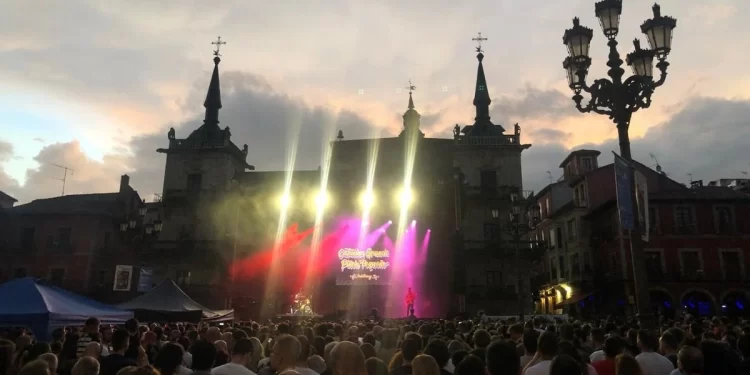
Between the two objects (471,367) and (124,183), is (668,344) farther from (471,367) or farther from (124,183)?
(124,183)

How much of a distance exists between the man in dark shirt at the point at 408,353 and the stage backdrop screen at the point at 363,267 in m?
30.8

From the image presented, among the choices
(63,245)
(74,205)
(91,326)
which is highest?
(74,205)

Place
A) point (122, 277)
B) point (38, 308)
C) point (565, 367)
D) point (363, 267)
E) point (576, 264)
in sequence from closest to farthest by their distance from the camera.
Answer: point (565, 367) → point (38, 308) → point (122, 277) → point (363, 267) → point (576, 264)

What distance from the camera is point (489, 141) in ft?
150

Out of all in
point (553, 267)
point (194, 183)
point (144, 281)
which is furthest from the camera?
point (553, 267)

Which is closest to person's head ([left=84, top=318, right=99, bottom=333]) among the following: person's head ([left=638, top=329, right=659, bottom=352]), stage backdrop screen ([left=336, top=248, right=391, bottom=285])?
person's head ([left=638, top=329, right=659, bottom=352])

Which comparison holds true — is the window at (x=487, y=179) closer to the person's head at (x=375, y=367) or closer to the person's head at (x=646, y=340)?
the person's head at (x=646, y=340)

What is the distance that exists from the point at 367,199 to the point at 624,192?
109 feet

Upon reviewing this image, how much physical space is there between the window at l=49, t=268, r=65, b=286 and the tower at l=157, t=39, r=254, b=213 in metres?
10.0

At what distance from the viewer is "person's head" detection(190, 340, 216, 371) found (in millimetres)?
5270

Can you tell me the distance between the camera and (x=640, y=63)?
11117 mm

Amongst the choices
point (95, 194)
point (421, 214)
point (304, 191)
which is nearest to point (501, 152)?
point (421, 214)

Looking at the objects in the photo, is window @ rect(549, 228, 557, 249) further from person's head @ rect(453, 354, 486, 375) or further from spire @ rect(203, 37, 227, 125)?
person's head @ rect(453, 354, 486, 375)

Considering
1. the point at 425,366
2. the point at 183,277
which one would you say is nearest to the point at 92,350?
the point at 425,366
